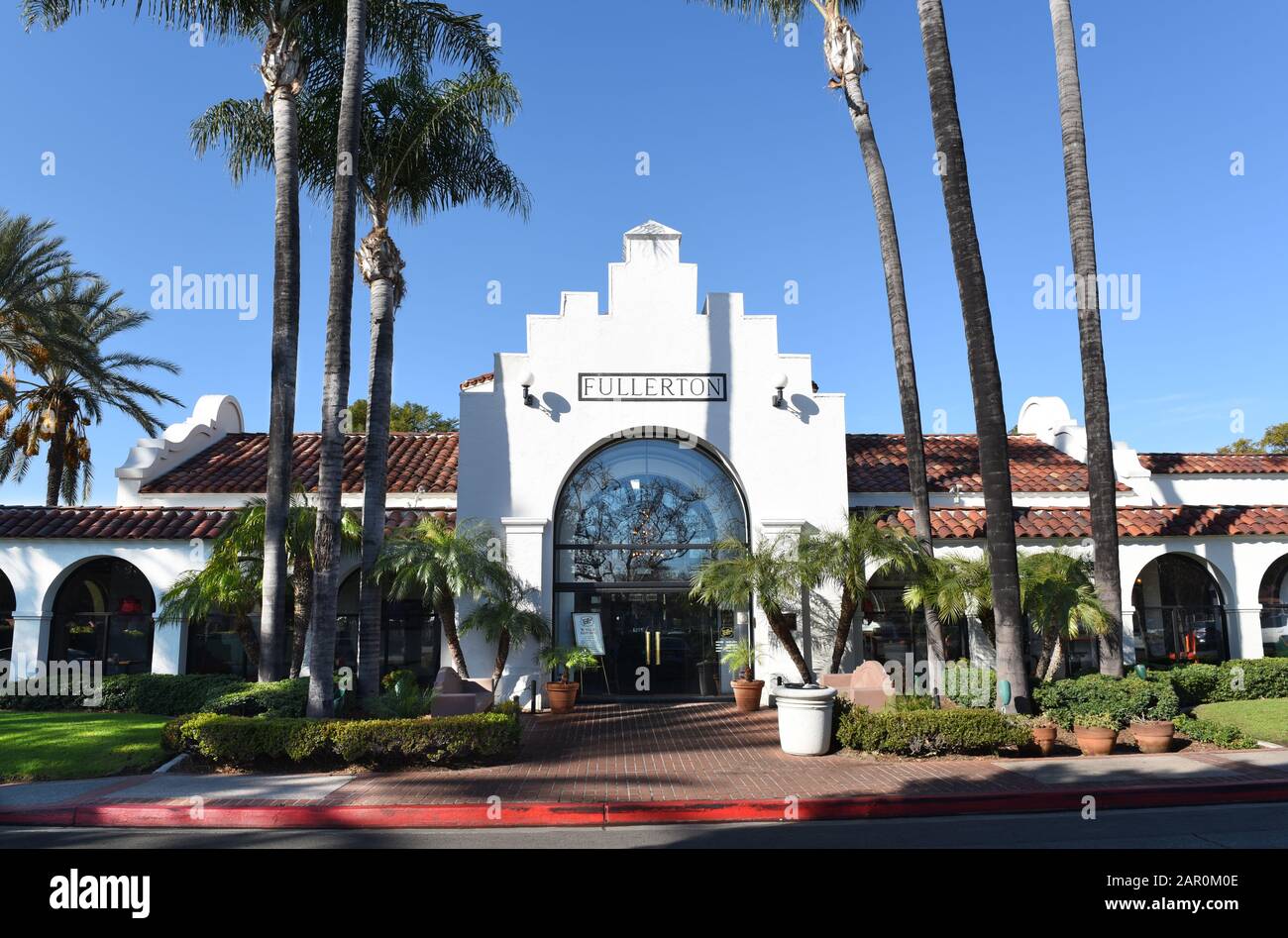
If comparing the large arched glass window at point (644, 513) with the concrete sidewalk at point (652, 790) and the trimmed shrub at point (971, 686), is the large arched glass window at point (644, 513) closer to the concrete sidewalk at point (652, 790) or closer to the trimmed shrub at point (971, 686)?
the trimmed shrub at point (971, 686)

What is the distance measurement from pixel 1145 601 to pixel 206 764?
17897 millimetres

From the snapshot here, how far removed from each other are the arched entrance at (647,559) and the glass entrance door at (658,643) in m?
0.02

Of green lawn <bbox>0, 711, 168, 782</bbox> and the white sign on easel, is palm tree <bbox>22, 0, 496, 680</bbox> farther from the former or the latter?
the white sign on easel

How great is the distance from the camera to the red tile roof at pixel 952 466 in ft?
62.3

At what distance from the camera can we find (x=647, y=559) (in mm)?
17031

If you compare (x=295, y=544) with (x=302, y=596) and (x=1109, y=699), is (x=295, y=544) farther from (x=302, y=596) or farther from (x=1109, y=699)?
(x=1109, y=699)

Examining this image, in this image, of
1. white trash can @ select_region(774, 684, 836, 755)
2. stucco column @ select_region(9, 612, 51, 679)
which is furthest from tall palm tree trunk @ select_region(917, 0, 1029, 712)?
stucco column @ select_region(9, 612, 51, 679)

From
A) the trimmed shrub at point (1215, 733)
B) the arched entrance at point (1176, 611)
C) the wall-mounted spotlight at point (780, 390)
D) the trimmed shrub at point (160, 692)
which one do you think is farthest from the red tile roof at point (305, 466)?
the arched entrance at point (1176, 611)

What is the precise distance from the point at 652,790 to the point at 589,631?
7.40 meters

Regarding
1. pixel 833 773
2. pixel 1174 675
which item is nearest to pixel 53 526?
pixel 833 773

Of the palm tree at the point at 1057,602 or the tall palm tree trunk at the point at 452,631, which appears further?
the tall palm tree trunk at the point at 452,631

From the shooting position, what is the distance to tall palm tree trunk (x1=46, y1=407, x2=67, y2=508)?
25.8 meters

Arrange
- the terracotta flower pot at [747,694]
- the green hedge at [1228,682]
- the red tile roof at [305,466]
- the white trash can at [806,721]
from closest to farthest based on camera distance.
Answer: the white trash can at [806,721], the green hedge at [1228,682], the terracotta flower pot at [747,694], the red tile roof at [305,466]

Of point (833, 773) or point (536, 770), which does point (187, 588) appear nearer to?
point (536, 770)
